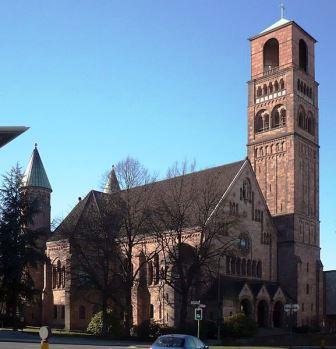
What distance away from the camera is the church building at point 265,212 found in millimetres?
→ 61812

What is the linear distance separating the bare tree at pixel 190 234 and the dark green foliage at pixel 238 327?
3555 mm

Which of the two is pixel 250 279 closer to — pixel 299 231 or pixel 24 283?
pixel 299 231

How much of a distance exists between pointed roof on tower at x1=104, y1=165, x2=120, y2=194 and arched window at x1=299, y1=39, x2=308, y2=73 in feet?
89.4

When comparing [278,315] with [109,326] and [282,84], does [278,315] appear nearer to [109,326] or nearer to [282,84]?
[109,326]

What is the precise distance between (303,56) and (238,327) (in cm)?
3709

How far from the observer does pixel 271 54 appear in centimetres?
7625

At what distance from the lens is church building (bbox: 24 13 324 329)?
2434 inches

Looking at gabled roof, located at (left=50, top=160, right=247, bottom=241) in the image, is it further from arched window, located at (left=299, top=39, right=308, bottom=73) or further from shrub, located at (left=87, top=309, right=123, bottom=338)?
arched window, located at (left=299, top=39, right=308, bottom=73)

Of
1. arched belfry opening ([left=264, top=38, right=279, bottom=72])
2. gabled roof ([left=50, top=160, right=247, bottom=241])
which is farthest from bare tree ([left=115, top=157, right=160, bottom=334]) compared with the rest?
arched belfry opening ([left=264, top=38, right=279, bottom=72])

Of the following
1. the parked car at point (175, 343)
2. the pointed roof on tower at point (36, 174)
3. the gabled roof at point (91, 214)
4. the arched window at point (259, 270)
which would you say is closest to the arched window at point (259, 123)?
the arched window at point (259, 270)

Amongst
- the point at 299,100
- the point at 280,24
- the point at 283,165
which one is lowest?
the point at 283,165

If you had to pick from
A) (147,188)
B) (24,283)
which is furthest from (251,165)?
(24,283)

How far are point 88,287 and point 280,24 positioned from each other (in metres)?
37.8

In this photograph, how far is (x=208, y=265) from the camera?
5375 cm
